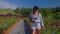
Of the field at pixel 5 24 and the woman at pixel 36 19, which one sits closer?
the woman at pixel 36 19

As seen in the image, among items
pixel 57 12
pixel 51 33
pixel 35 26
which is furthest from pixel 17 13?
pixel 35 26

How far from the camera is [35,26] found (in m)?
9.25

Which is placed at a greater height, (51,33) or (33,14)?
(33,14)

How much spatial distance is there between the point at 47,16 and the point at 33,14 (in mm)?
14379

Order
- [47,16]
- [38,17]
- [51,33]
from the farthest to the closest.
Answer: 1. [47,16]
2. [51,33]
3. [38,17]

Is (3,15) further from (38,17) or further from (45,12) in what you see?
(38,17)

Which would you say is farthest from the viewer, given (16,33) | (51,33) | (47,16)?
(47,16)

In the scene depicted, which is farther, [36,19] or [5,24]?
[5,24]

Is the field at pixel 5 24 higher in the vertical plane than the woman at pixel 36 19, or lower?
lower

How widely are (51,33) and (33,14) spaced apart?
9.10ft

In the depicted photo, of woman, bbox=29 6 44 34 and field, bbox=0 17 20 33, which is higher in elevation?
woman, bbox=29 6 44 34

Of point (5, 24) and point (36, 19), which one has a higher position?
point (36, 19)

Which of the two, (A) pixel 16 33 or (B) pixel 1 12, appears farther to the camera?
(B) pixel 1 12

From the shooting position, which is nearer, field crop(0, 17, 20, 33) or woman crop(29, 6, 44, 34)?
woman crop(29, 6, 44, 34)
